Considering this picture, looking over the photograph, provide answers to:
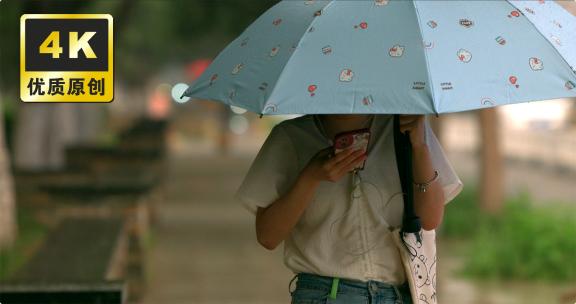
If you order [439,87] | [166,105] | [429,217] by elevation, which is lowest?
[166,105]

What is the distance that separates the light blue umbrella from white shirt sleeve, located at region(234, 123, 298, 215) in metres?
0.20

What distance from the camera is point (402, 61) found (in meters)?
2.94

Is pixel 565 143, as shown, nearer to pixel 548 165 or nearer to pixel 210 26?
pixel 548 165

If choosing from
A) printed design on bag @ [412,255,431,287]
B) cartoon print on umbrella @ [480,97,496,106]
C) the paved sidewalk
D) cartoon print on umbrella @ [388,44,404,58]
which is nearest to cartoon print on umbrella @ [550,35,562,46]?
cartoon print on umbrella @ [480,97,496,106]

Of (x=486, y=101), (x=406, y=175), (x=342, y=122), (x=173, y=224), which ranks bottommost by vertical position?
(x=173, y=224)

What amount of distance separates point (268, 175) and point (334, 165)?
0.80 ft

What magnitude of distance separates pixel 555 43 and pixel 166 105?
2005 inches

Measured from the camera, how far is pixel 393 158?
127 inches

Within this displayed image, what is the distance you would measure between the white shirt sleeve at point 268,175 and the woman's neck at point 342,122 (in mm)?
131

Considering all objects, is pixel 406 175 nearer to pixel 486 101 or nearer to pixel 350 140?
pixel 350 140

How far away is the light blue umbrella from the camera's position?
2875 millimetres

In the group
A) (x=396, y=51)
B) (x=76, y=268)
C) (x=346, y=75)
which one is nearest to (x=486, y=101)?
(x=396, y=51)

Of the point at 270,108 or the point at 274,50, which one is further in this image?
the point at 274,50

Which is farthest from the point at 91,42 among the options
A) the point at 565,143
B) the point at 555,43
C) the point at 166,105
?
the point at 166,105
